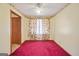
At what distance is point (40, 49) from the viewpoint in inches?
68.2

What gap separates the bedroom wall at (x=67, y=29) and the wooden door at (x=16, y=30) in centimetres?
42

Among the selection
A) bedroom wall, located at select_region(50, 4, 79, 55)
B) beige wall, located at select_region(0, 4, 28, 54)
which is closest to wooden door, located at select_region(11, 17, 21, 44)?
beige wall, located at select_region(0, 4, 28, 54)

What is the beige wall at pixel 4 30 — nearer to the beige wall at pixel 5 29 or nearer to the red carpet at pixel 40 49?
the beige wall at pixel 5 29

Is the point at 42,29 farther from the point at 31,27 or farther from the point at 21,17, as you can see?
the point at 21,17

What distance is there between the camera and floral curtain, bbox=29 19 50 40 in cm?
173

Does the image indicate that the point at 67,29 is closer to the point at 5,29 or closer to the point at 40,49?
the point at 40,49

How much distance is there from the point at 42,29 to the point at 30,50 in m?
0.30

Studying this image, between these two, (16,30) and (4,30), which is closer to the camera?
(4,30)

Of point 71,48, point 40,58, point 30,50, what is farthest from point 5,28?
point 71,48

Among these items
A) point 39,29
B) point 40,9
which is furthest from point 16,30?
point 40,9

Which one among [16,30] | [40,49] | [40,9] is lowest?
[40,49]

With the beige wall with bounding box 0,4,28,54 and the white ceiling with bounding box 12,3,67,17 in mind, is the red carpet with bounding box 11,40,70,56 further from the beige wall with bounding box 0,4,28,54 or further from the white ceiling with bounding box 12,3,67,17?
the white ceiling with bounding box 12,3,67,17

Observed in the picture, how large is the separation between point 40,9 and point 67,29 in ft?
1.39

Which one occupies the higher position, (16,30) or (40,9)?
(40,9)
